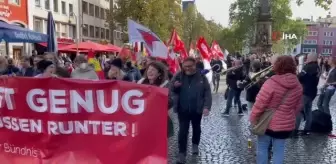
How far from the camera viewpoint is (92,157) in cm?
502

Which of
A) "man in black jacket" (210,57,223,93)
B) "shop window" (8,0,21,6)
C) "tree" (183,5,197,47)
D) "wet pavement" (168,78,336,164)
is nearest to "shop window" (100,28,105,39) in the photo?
"tree" (183,5,197,47)

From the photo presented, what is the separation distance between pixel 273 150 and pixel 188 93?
191cm

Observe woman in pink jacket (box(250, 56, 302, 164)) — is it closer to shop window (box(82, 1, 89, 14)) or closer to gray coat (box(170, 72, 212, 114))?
gray coat (box(170, 72, 212, 114))

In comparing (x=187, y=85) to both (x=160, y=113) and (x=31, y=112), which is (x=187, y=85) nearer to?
(x=160, y=113)

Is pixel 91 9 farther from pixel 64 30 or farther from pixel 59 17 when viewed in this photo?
pixel 59 17

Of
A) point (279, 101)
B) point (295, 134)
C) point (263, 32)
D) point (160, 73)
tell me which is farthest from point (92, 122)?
point (263, 32)

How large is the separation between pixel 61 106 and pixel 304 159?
437cm

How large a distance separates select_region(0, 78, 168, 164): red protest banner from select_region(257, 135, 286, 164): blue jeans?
1.49 m

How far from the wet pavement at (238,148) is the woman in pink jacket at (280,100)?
175 centimetres

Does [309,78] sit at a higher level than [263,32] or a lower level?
lower

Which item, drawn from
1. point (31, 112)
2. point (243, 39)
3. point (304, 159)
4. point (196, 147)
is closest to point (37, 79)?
point (31, 112)

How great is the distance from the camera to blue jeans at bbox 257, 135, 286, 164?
224 inches

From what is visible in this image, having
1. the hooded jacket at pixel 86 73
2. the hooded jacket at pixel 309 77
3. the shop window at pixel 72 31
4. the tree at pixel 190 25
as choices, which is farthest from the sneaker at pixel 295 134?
the tree at pixel 190 25

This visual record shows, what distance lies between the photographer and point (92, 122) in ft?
16.4
